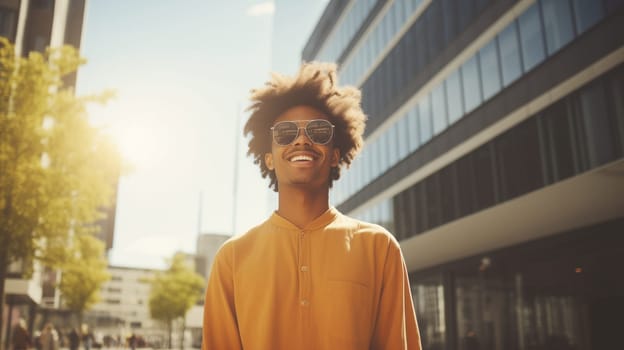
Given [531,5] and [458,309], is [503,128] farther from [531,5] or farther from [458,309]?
[458,309]

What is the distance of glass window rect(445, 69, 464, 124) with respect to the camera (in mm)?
18773

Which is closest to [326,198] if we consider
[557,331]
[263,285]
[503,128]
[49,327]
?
[263,285]

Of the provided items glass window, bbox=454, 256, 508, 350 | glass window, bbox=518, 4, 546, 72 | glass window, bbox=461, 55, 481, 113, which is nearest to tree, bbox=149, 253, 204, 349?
glass window, bbox=454, 256, 508, 350

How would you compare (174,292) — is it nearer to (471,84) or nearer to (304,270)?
(471,84)

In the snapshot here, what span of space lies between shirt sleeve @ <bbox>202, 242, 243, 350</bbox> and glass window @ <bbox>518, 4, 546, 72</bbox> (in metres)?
14.1

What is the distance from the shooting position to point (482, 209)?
16.8 metres

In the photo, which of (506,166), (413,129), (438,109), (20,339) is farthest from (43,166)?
(413,129)

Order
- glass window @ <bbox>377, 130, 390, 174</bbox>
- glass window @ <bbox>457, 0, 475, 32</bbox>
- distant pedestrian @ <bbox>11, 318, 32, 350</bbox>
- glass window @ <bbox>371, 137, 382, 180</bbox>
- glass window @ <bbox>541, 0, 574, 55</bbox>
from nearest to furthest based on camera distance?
glass window @ <bbox>541, 0, 574, 55</bbox>
distant pedestrian @ <bbox>11, 318, 32, 350</bbox>
glass window @ <bbox>457, 0, 475, 32</bbox>
glass window @ <bbox>377, 130, 390, 174</bbox>
glass window @ <bbox>371, 137, 382, 180</bbox>

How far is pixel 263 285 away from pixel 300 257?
19 cm

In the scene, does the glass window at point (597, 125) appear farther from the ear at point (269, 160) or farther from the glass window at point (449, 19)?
the ear at point (269, 160)

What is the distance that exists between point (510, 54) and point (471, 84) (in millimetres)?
2209

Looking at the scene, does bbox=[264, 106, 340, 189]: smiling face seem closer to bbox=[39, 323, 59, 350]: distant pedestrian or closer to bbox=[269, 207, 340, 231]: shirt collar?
bbox=[269, 207, 340, 231]: shirt collar

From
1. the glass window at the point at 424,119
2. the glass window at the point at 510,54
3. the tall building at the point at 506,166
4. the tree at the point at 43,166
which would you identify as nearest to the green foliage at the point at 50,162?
the tree at the point at 43,166

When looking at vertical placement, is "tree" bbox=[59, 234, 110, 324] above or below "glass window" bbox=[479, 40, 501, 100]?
below
